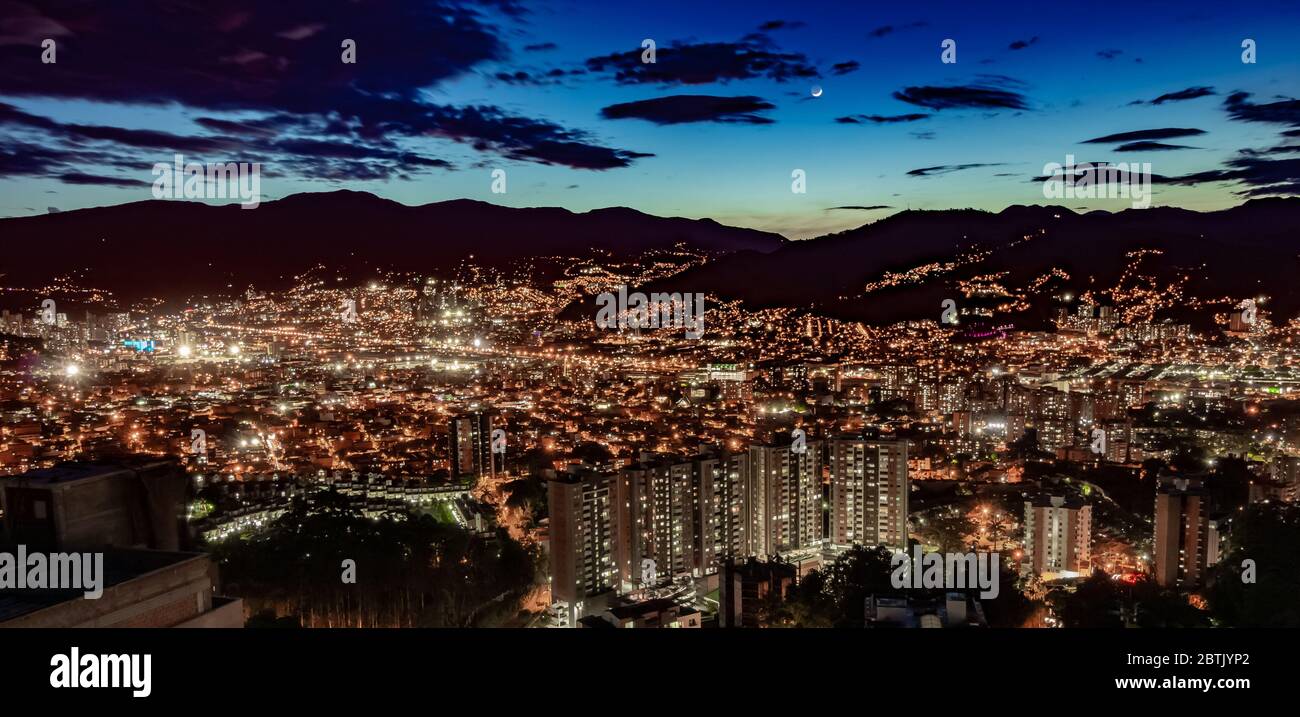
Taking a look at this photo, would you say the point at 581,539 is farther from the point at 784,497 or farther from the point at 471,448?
the point at 471,448

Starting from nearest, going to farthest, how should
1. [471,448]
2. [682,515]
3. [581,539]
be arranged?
[581,539]
[682,515]
[471,448]

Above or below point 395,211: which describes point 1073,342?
below

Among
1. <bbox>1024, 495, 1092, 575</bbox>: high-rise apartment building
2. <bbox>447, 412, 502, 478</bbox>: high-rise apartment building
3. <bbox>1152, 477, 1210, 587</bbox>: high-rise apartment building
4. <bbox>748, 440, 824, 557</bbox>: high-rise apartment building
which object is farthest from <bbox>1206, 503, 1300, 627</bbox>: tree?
<bbox>447, 412, 502, 478</bbox>: high-rise apartment building

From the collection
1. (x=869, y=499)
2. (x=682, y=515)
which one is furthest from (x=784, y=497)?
(x=682, y=515)

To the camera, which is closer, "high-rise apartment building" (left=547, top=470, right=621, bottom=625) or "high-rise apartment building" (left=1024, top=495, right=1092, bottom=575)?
"high-rise apartment building" (left=547, top=470, right=621, bottom=625)

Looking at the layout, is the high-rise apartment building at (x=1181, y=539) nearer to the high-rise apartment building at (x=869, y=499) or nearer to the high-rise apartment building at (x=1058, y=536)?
the high-rise apartment building at (x=1058, y=536)

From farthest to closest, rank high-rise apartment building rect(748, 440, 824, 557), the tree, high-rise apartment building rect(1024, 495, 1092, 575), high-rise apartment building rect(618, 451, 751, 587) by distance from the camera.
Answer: high-rise apartment building rect(748, 440, 824, 557), high-rise apartment building rect(618, 451, 751, 587), high-rise apartment building rect(1024, 495, 1092, 575), the tree

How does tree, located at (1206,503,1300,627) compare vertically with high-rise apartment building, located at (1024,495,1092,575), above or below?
above

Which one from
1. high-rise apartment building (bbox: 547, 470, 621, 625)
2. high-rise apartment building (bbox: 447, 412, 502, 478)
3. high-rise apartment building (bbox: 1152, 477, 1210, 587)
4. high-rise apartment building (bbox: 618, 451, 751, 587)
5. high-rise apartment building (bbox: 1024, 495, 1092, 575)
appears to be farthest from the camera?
high-rise apartment building (bbox: 447, 412, 502, 478)

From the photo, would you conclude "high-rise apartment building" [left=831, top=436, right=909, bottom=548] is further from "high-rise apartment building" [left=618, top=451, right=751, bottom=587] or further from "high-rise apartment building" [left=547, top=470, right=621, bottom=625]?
"high-rise apartment building" [left=547, top=470, right=621, bottom=625]
